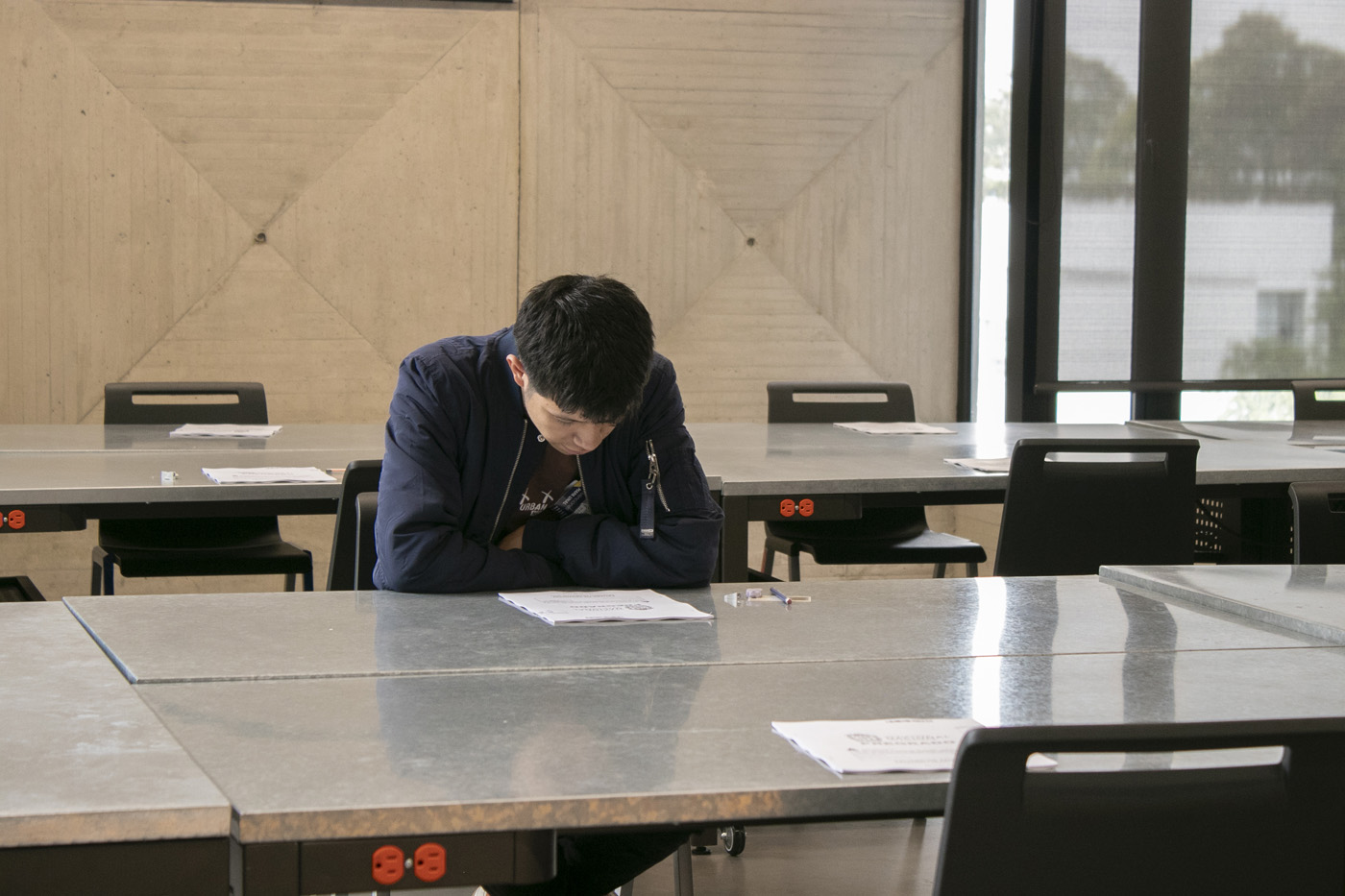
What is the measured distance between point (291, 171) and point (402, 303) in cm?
65

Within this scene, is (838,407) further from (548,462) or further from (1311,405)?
(548,462)

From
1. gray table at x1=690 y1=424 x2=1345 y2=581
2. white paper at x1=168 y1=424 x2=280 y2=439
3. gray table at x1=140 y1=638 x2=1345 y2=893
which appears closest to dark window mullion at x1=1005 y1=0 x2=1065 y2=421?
gray table at x1=690 y1=424 x2=1345 y2=581

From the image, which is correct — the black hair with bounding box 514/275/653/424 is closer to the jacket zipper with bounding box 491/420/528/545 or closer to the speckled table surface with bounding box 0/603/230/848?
the jacket zipper with bounding box 491/420/528/545

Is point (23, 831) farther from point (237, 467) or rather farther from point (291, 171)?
point (291, 171)

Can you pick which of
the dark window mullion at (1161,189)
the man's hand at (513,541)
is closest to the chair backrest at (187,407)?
the man's hand at (513,541)

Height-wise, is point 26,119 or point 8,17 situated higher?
point 8,17

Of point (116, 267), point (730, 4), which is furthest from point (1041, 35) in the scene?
point (116, 267)

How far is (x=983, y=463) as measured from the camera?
3.22 metres

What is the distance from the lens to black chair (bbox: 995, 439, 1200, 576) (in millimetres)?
2715

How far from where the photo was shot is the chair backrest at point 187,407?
Result: 4.02 m

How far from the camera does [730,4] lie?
5.55 meters

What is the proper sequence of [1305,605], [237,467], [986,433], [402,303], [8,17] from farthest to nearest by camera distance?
[402,303] < [8,17] < [986,433] < [237,467] < [1305,605]

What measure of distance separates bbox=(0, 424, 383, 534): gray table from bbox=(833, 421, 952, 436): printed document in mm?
1422

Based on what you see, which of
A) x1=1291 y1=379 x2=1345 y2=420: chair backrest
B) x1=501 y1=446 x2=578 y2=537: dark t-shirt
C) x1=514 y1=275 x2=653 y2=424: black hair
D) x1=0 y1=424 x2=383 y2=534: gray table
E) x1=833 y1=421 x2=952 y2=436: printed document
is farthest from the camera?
x1=1291 y1=379 x2=1345 y2=420: chair backrest
